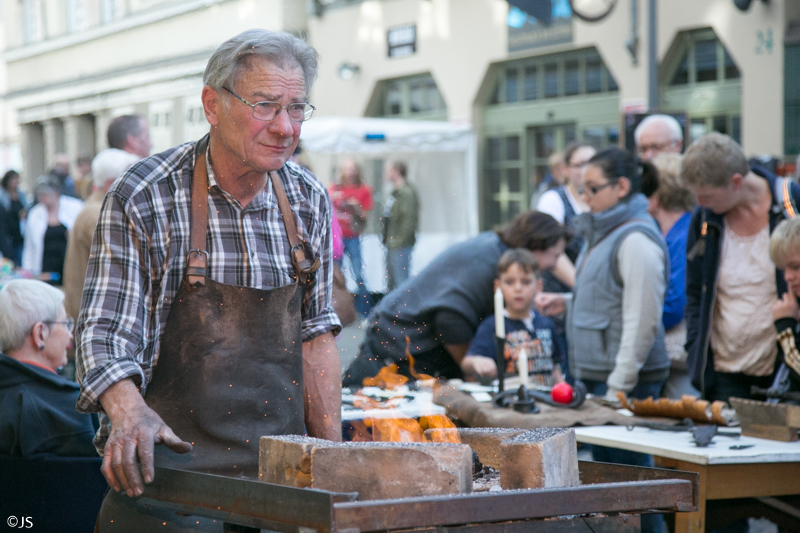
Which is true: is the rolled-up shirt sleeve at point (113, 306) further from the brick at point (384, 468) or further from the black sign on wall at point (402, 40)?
the black sign on wall at point (402, 40)

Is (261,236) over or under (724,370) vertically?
over

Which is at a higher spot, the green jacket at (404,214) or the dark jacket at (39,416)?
the green jacket at (404,214)

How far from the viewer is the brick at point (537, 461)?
5.51ft

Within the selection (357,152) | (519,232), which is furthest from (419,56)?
(519,232)

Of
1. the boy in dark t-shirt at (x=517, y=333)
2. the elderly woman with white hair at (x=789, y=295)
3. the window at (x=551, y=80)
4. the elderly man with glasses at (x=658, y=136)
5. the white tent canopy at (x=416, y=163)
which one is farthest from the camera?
the window at (x=551, y=80)

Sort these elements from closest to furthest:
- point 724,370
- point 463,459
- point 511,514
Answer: point 511,514 < point 463,459 < point 724,370

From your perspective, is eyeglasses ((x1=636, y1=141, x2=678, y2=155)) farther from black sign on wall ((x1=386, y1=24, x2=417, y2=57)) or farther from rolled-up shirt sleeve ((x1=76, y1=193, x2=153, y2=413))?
black sign on wall ((x1=386, y1=24, x2=417, y2=57))

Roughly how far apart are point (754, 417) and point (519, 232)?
4.79ft

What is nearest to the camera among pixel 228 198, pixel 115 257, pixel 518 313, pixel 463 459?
pixel 463 459

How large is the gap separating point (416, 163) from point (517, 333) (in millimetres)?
8556

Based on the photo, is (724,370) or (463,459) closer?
(463,459)

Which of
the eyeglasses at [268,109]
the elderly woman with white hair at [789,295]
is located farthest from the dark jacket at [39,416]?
the elderly woman with white hair at [789,295]

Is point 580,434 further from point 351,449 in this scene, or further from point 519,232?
point 351,449

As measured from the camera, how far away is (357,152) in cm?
1093
